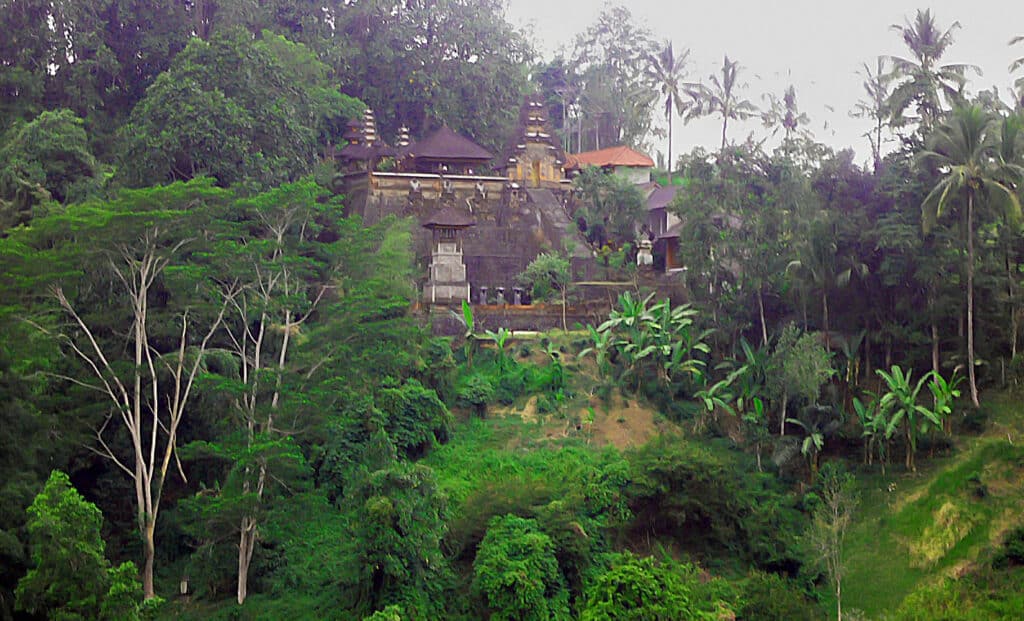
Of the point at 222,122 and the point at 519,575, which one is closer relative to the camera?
the point at 519,575

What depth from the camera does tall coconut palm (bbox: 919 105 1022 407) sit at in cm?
2384

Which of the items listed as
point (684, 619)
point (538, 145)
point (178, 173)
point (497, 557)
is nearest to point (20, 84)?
point (178, 173)

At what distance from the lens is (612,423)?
26250 mm

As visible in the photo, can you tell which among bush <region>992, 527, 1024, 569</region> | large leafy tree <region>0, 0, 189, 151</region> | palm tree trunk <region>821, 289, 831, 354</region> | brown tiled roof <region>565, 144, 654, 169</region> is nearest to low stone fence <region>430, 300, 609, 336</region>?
palm tree trunk <region>821, 289, 831, 354</region>

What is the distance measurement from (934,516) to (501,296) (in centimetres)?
1392

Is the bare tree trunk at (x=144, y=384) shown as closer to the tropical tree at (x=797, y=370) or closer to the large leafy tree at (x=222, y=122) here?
the large leafy tree at (x=222, y=122)

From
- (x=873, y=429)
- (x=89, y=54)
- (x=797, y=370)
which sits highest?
(x=89, y=54)

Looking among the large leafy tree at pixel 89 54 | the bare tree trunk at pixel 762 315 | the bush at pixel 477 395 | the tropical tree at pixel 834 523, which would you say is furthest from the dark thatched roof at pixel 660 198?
the large leafy tree at pixel 89 54

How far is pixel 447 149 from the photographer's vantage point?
38.1 meters

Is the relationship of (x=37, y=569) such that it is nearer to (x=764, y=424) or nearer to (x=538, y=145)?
(x=764, y=424)

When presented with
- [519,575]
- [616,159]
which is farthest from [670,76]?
[519,575]

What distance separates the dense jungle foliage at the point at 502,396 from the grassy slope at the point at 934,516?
7cm

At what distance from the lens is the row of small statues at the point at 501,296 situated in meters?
31.9

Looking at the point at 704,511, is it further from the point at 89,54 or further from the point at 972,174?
the point at 89,54
